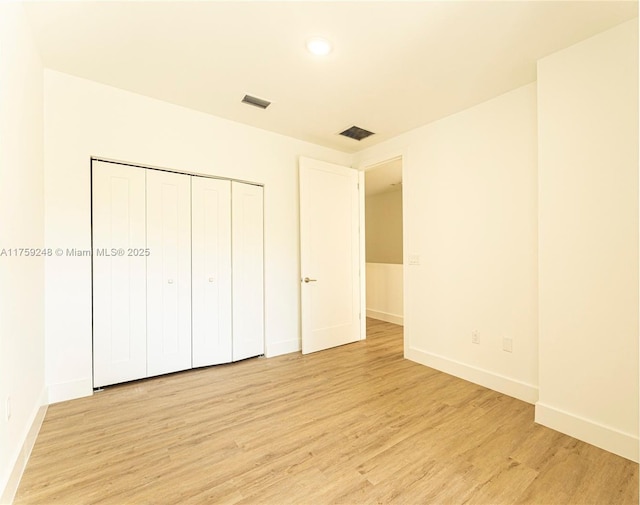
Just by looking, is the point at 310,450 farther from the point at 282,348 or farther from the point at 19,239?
the point at 19,239

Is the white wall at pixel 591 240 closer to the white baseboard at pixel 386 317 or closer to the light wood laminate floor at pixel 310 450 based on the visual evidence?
the light wood laminate floor at pixel 310 450

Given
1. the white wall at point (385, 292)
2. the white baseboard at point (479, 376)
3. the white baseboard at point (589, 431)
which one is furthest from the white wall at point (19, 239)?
the white wall at point (385, 292)

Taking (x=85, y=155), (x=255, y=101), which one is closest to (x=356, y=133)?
(x=255, y=101)

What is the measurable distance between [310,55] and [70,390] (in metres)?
3.30

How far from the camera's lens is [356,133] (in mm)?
3684

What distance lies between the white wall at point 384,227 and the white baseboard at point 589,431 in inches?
180

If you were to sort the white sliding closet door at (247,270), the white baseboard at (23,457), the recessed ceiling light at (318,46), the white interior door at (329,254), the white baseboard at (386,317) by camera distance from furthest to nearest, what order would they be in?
1. the white baseboard at (386,317)
2. the white interior door at (329,254)
3. the white sliding closet door at (247,270)
4. the recessed ceiling light at (318,46)
5. the white baseboard at (23,457)

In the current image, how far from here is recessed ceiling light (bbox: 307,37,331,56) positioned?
6.73 ft

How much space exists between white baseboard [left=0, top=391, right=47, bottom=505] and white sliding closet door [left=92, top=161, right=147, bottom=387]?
517 mm

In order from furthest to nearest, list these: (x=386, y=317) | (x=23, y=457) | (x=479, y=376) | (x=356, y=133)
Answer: (x=386, y=317) < (x=356, y=133) < (x=479, y=376) < (x=23, y=457)

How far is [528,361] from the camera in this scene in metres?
2.55

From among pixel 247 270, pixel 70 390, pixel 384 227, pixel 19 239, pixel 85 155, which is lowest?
pixel 70 390

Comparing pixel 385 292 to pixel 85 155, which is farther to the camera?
pixel 385 292

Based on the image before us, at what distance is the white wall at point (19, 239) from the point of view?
58.0 inches
